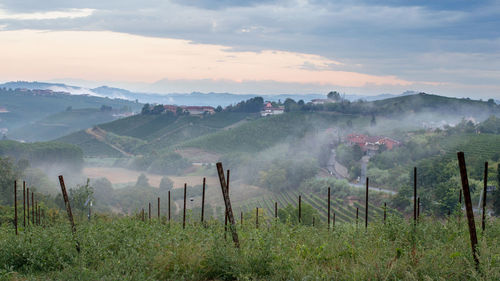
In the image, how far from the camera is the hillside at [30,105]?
148 meters

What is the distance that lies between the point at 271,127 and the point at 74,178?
137 ft

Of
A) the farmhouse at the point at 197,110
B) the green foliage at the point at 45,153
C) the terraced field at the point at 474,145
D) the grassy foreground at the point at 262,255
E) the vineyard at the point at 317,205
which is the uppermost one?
the farmhouse at the point at 197,110

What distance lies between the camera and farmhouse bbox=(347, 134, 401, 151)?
62088 millimetres

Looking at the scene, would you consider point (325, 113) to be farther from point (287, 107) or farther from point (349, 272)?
point (349, 272)

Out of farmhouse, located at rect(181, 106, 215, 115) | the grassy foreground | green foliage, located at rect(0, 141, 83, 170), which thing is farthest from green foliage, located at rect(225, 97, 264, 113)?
the grassy foreground

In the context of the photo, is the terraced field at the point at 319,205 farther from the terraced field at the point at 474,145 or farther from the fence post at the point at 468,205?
the fence post at the point at 468,205

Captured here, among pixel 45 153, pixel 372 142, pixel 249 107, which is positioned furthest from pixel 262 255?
pixel 249 107

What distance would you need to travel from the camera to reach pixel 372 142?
65750mm

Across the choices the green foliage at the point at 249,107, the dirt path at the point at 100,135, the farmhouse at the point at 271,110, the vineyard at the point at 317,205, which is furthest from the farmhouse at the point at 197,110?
the vineyard at the point at 317,205

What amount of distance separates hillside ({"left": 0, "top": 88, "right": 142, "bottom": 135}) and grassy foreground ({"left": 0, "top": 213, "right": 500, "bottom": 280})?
156805mm

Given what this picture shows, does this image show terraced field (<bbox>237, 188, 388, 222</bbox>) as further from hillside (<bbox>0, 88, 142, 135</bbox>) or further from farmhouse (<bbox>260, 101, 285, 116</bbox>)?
hillside (<bbox>0, 88, 142, 135</bbox>)

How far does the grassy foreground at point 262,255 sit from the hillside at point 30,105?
156805 mm

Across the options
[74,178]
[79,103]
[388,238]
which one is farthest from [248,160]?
[79,103]

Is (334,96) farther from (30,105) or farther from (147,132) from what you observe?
(30,105)
